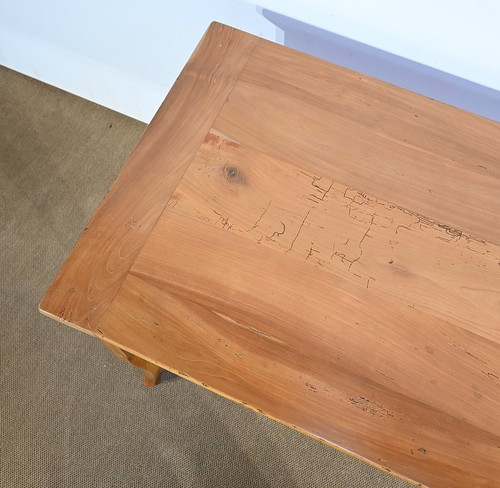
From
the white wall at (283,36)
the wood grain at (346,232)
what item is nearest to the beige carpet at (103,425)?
the white wall at (283,36)

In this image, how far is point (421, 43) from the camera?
31.7 inches

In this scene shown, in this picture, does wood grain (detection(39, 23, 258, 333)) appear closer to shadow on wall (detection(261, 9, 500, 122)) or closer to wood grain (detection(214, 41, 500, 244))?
wood grain (detection(214, 41, 500, 244))

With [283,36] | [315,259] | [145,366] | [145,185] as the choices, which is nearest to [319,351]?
[315,259]

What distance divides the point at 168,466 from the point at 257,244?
65 centimetres

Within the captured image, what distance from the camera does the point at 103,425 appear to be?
1086mm

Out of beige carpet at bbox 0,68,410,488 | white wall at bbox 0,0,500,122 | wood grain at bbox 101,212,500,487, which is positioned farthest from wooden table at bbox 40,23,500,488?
beige carpet at bbox 0,68,410,488

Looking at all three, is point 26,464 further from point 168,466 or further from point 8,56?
point 8,56

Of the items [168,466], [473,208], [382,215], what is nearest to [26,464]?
[168,466]

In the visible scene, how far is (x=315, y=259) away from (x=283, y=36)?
1.60 ft

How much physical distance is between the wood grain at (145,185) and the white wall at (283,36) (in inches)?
5.8

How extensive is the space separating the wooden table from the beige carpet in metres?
0.51

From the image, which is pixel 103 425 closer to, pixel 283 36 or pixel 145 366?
pixel 145 366

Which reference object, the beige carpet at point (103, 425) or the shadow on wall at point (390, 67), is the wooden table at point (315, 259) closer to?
the shadow on wall at point (390, 67)

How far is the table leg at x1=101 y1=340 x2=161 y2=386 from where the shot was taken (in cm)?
87
